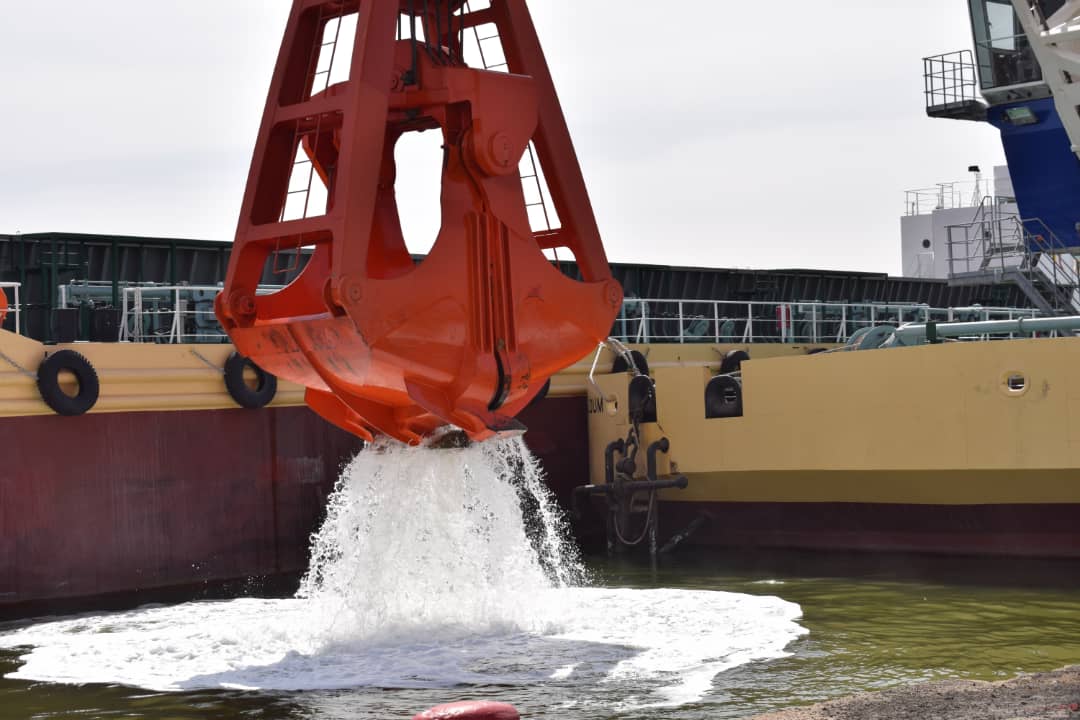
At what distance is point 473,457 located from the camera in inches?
398

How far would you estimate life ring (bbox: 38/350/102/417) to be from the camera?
13.2 metres

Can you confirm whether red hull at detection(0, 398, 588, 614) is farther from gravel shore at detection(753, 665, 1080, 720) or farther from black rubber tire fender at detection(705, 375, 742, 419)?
gravel shore at detection(753, 665, 1080, 720)

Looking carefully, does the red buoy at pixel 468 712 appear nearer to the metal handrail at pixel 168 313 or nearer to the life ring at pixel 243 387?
the metal handrail at pixel 168 313

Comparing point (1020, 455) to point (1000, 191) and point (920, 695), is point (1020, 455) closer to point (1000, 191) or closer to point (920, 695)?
point (920, 695)

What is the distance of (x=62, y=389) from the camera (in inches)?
530

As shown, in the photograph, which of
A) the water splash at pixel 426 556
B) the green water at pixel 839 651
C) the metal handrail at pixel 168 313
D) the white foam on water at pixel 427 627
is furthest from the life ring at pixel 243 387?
the green water at pixel 839 651

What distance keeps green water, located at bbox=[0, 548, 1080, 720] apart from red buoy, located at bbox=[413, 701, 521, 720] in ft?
4.00

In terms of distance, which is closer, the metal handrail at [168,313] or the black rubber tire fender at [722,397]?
the metal handrail at [168,313]

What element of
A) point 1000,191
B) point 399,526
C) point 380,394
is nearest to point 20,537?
point 399,526

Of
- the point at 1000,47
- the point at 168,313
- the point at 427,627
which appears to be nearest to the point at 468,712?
the point at 427,627

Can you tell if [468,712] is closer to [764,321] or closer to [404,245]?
[404,245]

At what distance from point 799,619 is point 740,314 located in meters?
13.6

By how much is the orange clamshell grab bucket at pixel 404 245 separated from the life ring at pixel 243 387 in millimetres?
4947

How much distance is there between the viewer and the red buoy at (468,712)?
21.2 feet
